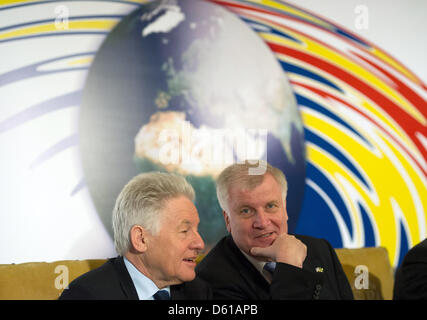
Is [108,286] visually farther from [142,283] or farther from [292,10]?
[292,10]

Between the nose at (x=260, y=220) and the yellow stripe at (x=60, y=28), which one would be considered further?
the yellow stripe at (x=60, y=28)

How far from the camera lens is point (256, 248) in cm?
204

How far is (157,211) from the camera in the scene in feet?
5.95

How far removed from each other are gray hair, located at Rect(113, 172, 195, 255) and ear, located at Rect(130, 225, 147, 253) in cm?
2

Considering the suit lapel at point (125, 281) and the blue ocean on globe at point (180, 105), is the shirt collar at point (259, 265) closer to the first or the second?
the suit lapel at point (125, 281)

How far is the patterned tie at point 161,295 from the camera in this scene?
1832 millimetres

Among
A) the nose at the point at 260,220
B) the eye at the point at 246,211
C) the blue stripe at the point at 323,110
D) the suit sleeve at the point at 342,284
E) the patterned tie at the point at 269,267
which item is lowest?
the suit sleeve at the point at 342,284

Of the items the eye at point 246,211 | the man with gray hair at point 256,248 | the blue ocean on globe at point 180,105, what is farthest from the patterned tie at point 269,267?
the blue ocean on globe at point 180,105

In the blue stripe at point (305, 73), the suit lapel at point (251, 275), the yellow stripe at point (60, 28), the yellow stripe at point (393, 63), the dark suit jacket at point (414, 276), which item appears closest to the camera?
the dark suit jacket at point (414, 276)

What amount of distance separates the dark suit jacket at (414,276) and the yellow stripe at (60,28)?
2717 millimetres

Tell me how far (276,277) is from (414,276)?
556mm

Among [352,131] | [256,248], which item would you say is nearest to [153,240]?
[256,248]
